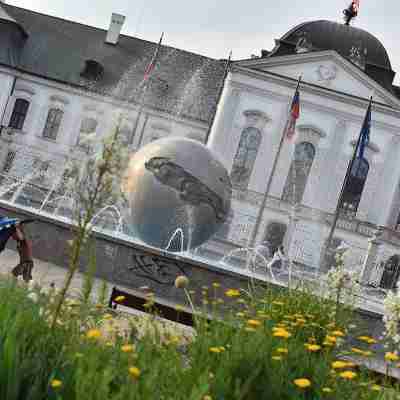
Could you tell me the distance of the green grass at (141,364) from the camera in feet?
8.04

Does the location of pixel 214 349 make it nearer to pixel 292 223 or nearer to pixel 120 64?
pixel 292 223

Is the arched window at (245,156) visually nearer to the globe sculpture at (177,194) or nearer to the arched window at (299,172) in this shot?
the arched window at (299,172)

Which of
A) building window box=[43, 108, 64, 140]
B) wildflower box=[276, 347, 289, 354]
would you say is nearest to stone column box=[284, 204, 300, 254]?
building window box=[43, 108, 64, 140]

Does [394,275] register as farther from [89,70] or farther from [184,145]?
[184,145]

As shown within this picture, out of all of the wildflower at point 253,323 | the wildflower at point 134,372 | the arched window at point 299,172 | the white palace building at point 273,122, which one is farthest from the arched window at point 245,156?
the wildflower at point 134,372

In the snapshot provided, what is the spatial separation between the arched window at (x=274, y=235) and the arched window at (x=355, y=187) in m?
3.86

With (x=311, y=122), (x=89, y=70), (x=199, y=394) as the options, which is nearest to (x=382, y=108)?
(x=311, y=122)

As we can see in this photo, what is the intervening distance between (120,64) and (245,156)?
1107 centimetres

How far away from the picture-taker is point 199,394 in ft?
7.63

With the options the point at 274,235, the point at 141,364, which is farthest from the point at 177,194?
the point at 274,235

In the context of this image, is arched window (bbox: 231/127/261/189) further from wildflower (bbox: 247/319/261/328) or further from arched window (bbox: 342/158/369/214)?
wildflower (bbox: 247/319/261/328)

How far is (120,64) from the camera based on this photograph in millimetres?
42781

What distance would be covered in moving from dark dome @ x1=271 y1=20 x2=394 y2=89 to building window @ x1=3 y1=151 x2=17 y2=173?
16.0m

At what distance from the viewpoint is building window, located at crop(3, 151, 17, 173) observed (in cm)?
3974
